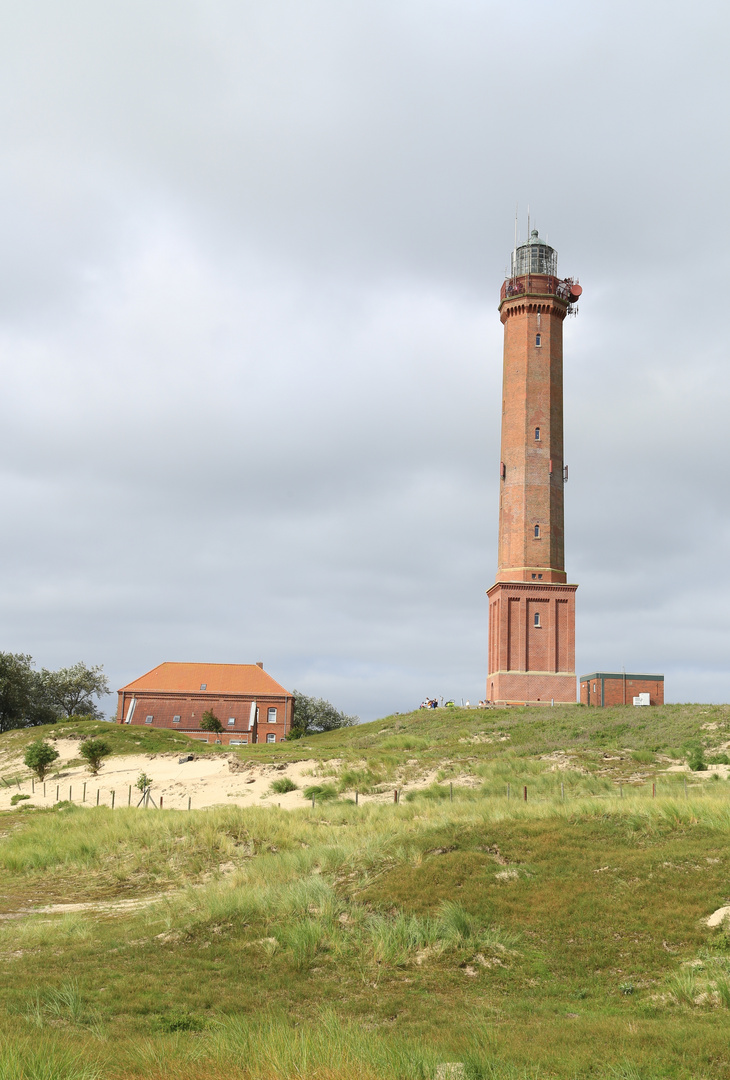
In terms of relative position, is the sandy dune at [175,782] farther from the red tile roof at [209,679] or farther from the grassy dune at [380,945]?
the red tile roof at [209,679]

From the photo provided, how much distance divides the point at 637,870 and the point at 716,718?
27.6m

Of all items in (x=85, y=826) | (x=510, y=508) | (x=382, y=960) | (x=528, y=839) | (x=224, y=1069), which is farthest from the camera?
(x=510, y=508)

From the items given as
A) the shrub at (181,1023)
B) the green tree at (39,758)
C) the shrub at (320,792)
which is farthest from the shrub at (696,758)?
A: the green tree at (39,758)

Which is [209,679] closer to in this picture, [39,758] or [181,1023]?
[39,758]

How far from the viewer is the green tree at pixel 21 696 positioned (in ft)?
238

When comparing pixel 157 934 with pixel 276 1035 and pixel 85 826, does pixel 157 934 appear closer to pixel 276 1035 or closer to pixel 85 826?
pixel 276 1035

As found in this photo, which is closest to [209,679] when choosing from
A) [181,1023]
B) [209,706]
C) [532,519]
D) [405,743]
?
[209,706]

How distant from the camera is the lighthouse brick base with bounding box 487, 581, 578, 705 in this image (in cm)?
5591

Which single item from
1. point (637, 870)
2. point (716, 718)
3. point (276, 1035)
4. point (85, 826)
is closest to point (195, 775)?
point (85, 826)

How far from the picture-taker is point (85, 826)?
25.1 meters

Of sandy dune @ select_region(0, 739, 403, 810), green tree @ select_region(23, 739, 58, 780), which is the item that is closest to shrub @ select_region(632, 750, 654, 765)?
sandy dune @ select_region(0, 739, 403, 810)

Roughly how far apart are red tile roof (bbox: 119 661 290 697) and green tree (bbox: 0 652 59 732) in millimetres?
9306

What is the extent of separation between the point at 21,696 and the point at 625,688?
5255 cm

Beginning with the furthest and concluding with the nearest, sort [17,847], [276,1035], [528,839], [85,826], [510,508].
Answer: [510,508], [85,826], [17,847], [528,839], [276,1035]
